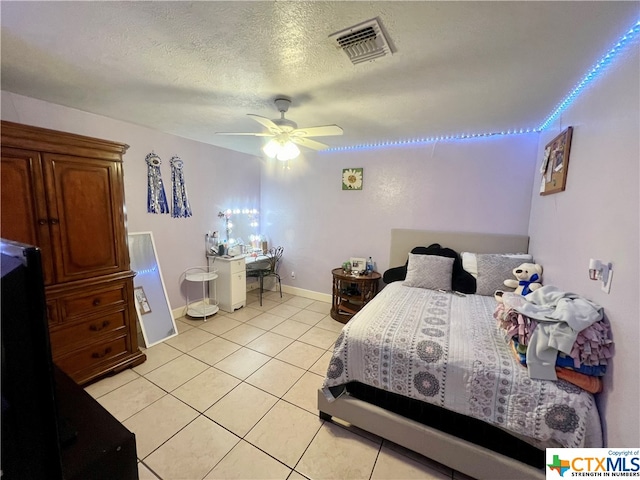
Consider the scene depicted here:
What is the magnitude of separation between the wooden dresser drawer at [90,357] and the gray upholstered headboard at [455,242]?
3.10 metres

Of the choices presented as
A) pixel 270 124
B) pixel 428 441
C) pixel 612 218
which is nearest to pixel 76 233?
pixel 270 124

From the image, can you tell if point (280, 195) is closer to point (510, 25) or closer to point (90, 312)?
point (90, 312)

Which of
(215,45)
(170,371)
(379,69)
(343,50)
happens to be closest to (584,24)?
(379,69)

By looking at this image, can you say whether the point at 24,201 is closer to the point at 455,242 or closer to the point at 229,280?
the point at 229,280

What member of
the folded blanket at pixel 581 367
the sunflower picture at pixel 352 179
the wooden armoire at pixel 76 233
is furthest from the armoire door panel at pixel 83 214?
the folded blanket at pixel 581 367

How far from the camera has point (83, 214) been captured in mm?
2070

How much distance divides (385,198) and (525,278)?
182cm

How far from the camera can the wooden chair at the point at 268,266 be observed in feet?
13.1

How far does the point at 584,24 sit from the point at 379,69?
0.97 meters

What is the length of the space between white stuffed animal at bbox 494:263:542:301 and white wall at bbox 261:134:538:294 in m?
0.72

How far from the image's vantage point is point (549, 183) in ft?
7.53

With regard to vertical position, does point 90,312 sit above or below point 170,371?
above

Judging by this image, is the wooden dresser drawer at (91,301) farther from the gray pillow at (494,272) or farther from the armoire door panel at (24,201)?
the gray pillow at (494,272)

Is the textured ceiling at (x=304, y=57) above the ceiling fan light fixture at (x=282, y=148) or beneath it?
above
